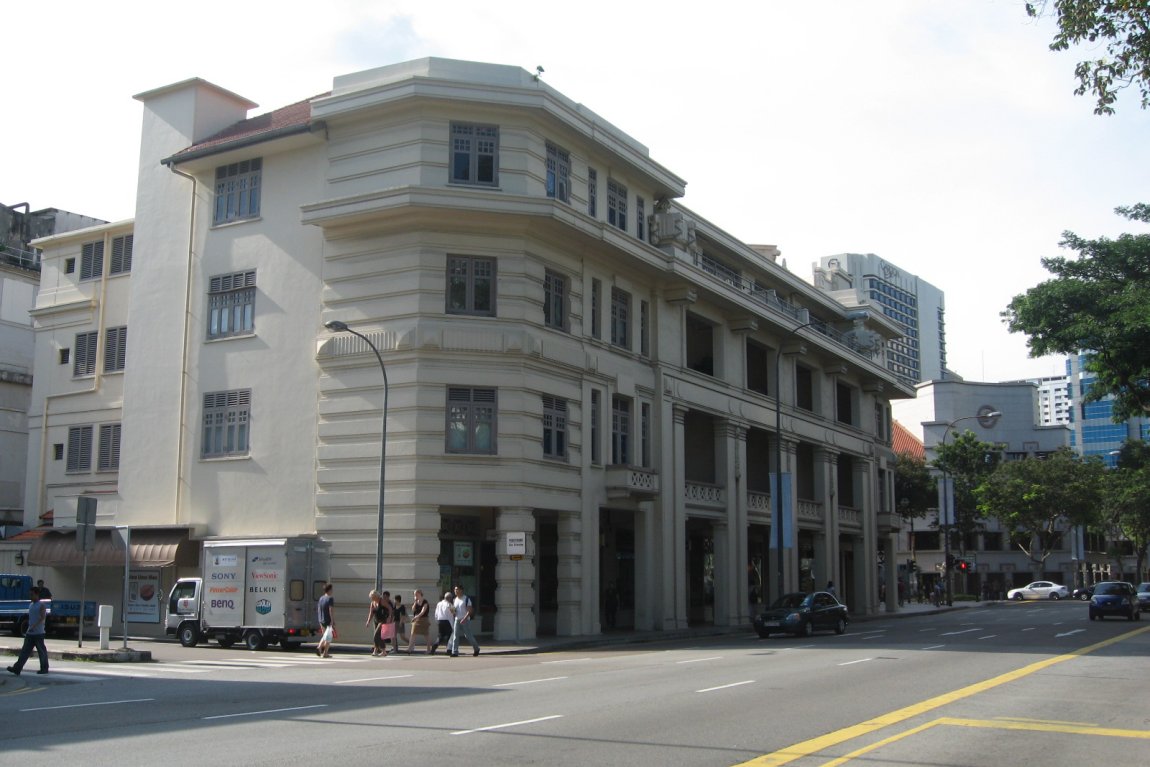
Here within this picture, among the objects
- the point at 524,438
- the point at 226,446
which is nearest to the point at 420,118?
the point at 524,438

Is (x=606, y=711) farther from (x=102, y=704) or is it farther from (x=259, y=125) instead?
(x=259, y=125)

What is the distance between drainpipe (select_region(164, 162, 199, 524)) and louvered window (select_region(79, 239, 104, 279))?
7671 millimetres

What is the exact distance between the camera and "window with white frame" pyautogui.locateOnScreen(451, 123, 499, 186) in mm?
32375

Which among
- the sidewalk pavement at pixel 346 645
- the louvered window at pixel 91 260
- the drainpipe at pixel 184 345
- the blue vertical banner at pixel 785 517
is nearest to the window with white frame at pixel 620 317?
the blue vertical banner at pixel 785 517

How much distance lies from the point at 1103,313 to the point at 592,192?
1782cm

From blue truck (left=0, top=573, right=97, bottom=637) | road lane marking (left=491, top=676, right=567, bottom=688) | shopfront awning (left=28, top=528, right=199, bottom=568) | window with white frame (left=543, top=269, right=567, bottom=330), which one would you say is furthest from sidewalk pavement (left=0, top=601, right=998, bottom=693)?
window with white frame (left=543, top=269, right=567, bottom=330)

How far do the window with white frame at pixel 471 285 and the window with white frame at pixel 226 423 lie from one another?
752 centimetres

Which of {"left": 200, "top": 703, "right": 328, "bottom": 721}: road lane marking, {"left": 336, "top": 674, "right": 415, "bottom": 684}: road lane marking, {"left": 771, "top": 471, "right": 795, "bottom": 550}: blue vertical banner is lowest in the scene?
{"left": 336, "top": 674, "right": 415, "bottom": 684}: road lane marking

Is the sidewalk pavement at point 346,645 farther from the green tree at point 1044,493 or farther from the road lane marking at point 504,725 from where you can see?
the green tree at point 1044,493

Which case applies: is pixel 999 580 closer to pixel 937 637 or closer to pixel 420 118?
pixel 937 637

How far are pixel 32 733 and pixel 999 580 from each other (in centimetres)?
9662

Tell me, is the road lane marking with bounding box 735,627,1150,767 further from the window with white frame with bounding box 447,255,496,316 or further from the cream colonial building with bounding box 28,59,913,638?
the window with white frame with bounding box 447,255,496,316

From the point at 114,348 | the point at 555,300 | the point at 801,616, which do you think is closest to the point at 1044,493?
the point at 801,616

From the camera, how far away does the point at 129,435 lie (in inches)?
1462
